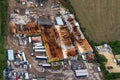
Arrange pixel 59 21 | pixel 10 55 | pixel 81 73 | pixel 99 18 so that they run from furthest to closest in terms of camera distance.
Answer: pixel 99 18 → pixel 59 21 → pixel 10 55 → pixel 81 73

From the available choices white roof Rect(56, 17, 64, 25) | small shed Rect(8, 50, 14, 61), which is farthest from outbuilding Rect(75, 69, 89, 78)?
white roof Rect(56, 17, 64, 25)

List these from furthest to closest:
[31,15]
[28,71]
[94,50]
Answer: [31,15] < [94,50] < [28,71]

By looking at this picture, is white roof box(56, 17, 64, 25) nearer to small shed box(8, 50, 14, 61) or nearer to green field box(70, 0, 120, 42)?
green field box(70, 0, 120, 42)

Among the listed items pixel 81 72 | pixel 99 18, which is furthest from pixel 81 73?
pixel 99 18

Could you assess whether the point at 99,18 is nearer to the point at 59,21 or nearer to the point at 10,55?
the point at 59,21

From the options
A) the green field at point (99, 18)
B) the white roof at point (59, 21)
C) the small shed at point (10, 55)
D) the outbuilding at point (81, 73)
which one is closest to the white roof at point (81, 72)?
the outbuilding at point (81, 73)

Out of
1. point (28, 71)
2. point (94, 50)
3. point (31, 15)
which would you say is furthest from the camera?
point (31, 15)

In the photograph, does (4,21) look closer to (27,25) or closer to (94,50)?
(27,25)

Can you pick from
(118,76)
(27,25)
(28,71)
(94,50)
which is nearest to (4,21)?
(27,25)
